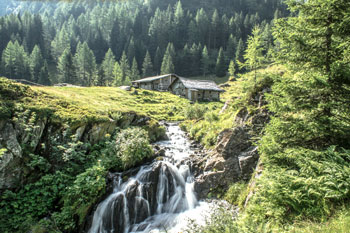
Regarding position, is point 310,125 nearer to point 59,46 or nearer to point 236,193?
point 236,193

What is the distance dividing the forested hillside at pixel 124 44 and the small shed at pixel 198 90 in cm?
2365

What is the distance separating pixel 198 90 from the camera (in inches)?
1795

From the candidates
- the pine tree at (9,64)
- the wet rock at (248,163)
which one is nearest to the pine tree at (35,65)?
the pine tree at (9,64)

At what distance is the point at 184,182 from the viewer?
37.4 feet

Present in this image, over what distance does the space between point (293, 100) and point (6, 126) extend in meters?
12.3

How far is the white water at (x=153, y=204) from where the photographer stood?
9.07 m

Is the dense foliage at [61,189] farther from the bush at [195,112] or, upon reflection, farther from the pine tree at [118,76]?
the pine tree at [118,76]

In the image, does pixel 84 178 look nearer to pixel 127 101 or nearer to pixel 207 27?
pixel 127 101

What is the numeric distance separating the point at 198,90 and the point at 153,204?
124 ft

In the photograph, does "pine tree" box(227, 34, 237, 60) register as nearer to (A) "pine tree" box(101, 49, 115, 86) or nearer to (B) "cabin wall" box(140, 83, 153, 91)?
(B) "cabin wall" box(140, 83, 153, 91)

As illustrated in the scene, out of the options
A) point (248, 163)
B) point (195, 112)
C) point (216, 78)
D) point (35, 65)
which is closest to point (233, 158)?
point (248, 163)

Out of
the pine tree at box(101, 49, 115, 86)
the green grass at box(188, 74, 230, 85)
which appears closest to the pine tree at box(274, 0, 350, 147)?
the green grass at box(188, 74, 230, 85)

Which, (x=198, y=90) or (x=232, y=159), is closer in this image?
(x=232, y=159)

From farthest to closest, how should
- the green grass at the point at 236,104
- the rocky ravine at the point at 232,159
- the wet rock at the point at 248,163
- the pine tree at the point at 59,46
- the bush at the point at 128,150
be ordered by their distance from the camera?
the pine tree at the point at 59,46
the green grass at the point at 236,104
the bush at the point at 128,150
the rocky ravine at the point at 232,159
the wet rock at the point at 248,163
